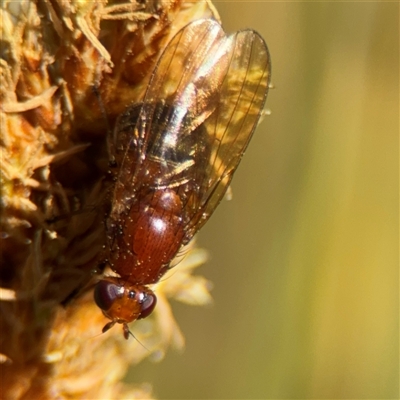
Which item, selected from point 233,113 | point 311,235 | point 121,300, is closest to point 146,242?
point 121,300

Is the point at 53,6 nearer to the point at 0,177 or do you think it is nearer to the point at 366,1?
the point at 0,177

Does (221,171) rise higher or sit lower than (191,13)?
lower

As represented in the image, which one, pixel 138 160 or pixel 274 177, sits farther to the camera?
pixel 274 177

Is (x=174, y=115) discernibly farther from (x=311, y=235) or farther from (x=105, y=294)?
(x=311, y=235)

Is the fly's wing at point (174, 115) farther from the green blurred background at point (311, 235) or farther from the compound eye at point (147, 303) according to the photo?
the green blurred background at point (311, 235)

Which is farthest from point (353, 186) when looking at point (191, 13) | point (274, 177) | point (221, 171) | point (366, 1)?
point (191, 13)

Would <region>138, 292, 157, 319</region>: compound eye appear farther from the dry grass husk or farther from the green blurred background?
the green blurred background

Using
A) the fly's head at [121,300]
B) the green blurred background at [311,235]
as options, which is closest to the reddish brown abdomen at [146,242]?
the fly's head at [121,300]
